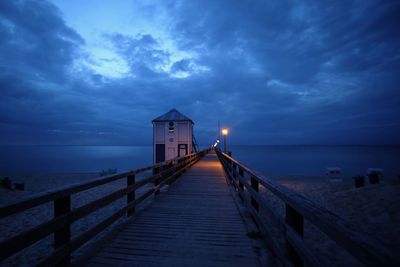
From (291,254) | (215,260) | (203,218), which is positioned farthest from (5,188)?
(291,254)

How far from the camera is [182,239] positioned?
3.74 metres

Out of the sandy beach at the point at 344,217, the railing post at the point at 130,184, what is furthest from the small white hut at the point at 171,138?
the railing post at the point at 130,184

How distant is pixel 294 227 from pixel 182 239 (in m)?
2.13

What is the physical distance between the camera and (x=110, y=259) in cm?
305

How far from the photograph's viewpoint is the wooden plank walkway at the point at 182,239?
3057 millimetres

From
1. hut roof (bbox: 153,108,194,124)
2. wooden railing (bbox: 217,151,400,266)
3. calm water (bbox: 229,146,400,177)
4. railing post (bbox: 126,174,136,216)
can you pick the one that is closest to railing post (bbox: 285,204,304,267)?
wooden railing (bbox: 217,151,400,266)

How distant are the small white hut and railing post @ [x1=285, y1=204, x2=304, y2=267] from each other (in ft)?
80.8

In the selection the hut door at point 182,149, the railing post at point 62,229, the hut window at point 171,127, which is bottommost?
the railing post at point 62,229

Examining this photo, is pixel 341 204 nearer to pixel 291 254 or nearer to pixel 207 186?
pixel 207 186

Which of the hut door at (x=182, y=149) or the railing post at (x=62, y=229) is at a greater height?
the hut door at (x=182, y=149)

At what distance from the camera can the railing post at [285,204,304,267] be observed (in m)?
2.28

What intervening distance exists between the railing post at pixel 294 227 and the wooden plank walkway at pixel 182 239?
0.82 meters

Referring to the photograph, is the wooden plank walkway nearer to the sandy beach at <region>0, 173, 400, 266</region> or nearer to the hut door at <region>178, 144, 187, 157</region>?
the sandy beach at <region>0, 173, 400, 266</region>

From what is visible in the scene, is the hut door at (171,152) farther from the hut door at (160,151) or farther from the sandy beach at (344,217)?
the sandy beach at (344,217)
